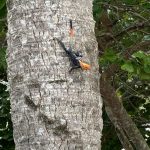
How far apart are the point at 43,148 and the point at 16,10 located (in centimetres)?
56

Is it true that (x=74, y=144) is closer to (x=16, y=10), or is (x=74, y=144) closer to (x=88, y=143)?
(x=88, y=143)

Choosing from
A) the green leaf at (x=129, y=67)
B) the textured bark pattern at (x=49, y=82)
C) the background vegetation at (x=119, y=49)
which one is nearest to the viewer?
the textured bark pattern at (x=49, y=82)

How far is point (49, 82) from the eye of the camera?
1.77 m

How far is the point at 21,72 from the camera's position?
181 cm

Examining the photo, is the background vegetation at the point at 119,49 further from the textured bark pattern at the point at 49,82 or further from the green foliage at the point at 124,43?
the textured bark pattern at the point at 49,82

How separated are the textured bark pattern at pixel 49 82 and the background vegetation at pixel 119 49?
6.33 feet

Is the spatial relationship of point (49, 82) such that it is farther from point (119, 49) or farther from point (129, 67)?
point (119, 49)

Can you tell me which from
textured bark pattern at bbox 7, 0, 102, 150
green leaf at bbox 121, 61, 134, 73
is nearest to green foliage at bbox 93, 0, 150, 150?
green leaf at bbox 121, 61, 134, 73

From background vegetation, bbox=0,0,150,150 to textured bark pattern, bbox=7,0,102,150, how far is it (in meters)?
1.93

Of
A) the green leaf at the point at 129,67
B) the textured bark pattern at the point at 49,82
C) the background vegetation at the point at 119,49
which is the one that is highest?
the background vegetation at the point at 119,49

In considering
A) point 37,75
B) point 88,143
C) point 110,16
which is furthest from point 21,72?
point 110,16

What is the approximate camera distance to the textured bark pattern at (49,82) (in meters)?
1.75

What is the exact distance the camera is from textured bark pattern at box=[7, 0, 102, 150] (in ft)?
5.76

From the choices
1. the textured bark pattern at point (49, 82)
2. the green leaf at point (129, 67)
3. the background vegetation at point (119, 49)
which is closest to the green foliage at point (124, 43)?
the background vegetation at point (119, 49)
